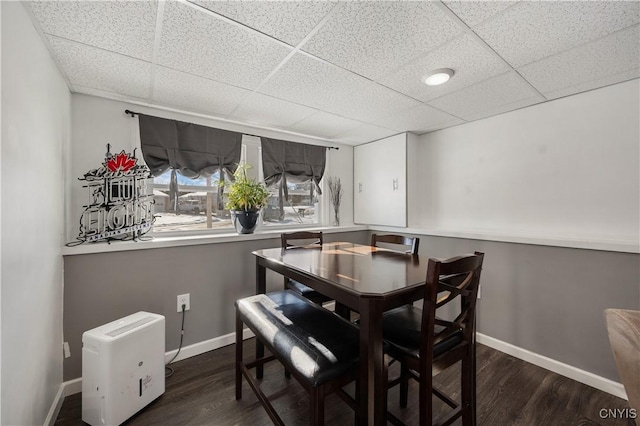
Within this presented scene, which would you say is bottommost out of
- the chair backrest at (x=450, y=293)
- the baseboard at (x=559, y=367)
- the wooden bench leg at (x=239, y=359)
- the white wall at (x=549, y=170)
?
the baseboard at (x=559, y=367)

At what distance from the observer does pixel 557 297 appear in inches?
79.6

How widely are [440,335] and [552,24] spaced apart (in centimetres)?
157

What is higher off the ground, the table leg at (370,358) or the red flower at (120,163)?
the red flower at (120,163)

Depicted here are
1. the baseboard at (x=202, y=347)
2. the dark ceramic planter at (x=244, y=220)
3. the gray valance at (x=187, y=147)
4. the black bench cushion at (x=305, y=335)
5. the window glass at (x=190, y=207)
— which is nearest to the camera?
the black bench cushion at (x=305, y=335)

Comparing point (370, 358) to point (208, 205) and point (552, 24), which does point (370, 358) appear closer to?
point (552, 24)

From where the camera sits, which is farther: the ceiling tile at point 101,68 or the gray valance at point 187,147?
the gray valance at point 187,147

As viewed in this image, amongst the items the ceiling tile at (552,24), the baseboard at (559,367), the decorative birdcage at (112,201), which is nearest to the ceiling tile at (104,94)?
the decorative birdcage at (112,201)

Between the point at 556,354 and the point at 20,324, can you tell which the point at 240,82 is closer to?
the point at 20,324

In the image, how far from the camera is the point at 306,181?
331cm

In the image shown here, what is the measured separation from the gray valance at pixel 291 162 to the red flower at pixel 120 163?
4.07 feet

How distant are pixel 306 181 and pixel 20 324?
8.49 ft

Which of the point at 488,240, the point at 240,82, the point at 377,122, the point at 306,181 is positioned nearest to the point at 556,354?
the point at 488,240

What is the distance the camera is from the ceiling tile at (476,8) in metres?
1.16

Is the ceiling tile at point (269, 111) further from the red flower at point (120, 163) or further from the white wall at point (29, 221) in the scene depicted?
the white wall at point (29, 221)
